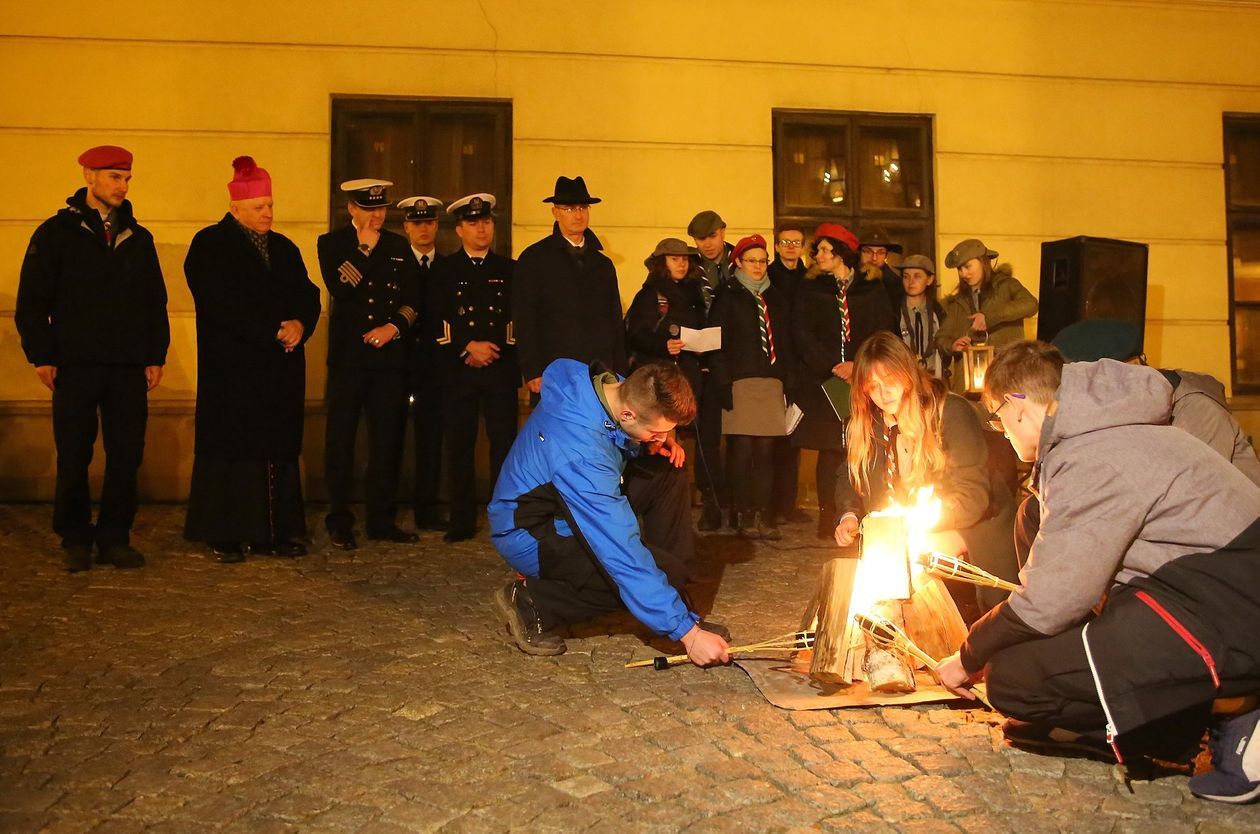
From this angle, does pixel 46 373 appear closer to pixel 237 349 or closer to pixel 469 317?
pixel 237 349

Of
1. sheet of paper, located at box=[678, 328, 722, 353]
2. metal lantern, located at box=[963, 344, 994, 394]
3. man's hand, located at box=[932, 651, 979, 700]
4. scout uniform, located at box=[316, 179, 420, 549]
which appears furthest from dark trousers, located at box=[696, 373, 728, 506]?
man's hand, located at box=[932, 651, 979, 700]

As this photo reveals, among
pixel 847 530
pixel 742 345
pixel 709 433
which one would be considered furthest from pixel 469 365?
pixel 847 530

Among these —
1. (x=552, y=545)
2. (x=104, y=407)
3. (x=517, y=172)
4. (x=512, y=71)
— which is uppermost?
(x=512, y=71)

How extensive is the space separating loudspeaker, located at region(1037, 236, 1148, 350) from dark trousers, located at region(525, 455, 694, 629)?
4.19 m

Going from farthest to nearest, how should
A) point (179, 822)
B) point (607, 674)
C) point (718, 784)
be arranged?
point (607, 674)
point (718, 784)
point (179, 822)

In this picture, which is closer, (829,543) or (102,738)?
(102,738)

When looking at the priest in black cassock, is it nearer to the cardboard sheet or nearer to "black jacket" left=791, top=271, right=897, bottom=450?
"black jacket" left=791, top=271, right=897, bottom=450

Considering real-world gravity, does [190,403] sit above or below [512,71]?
below

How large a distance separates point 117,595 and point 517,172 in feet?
14.8

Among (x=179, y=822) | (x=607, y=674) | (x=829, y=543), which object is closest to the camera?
(x=179, y=822)

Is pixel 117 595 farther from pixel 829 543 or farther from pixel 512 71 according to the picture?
pixel 512 71

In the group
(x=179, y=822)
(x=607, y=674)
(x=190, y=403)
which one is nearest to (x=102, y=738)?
(x=179, y=822)

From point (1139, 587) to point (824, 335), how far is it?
4445mm

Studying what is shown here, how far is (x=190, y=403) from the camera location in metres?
8.82
